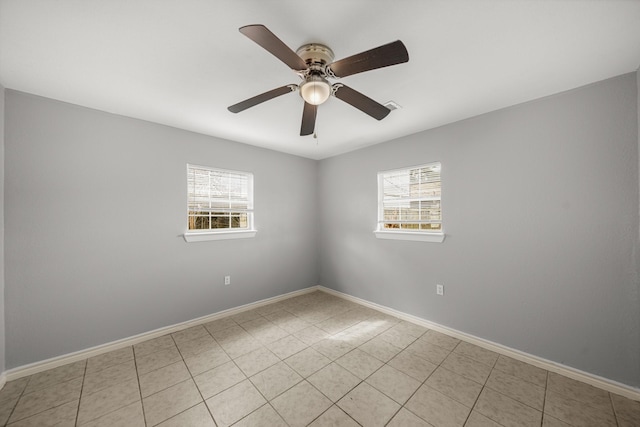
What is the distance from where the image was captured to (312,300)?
3.83 m

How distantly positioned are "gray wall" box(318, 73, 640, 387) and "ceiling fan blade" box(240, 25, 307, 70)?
2.21m

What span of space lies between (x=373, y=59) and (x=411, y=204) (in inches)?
89.7

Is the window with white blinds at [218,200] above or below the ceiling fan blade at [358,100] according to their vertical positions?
below

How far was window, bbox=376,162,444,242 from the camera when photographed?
2918 millimetres

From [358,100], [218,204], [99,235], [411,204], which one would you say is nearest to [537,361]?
[411,204]

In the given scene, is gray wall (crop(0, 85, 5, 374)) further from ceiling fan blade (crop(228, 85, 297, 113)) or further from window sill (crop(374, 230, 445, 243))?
window sill (crop(374, 230, 445, 243))

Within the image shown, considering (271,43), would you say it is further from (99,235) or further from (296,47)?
(99,235)

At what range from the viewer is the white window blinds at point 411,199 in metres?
2.93

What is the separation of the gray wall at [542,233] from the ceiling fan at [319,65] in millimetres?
1531

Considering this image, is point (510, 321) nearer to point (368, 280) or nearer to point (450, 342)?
point (450, 342)

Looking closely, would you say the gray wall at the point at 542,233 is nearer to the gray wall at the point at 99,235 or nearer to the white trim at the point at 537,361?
the white trim at the point at 537,361

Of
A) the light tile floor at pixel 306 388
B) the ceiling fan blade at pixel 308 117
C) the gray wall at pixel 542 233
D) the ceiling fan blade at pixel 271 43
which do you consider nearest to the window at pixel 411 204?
the gray wall at pixel 542 233

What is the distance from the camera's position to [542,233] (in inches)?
85.0

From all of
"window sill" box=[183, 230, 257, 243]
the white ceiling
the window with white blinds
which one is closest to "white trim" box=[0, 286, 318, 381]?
"window sill" box=[183, 230, 257, 243]
